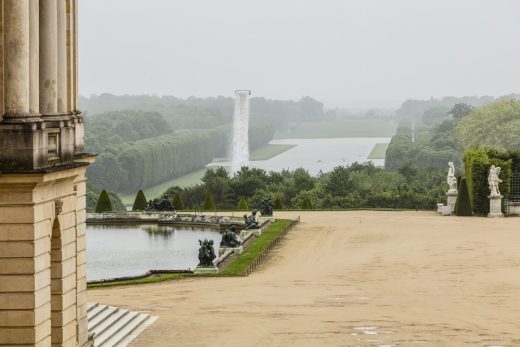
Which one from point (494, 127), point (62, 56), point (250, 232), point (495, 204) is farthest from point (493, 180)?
point (494, 127)

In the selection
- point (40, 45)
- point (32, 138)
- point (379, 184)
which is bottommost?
point (379, 184)

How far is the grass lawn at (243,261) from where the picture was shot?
157 ft

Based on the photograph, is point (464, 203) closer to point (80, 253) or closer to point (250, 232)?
point (250, 232)

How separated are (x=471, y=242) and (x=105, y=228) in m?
19.8

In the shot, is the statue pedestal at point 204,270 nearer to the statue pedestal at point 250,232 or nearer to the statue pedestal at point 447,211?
the statue pedestal at point 250,232

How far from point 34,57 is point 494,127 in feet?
403

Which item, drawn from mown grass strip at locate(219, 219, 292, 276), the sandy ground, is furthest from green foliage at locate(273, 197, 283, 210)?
the sandy ground

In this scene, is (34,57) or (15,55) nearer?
(15,55)

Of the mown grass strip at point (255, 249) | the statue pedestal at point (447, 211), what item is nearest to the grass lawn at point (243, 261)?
the mown grass strip at point (255, 249)

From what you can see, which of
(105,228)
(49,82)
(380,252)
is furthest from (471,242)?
(49,82)

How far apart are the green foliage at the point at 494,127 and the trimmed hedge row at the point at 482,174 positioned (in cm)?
6669

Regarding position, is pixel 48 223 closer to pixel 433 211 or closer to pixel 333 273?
pixel 333 273

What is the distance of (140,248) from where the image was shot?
197 feet

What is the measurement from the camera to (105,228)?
69500 millimetres
